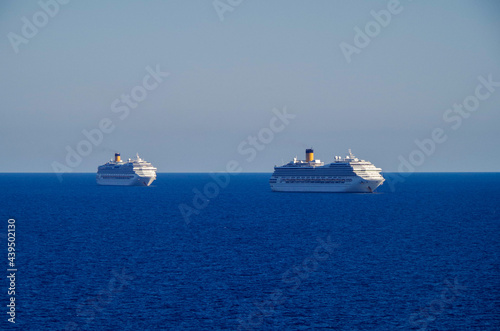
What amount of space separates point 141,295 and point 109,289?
107 inches

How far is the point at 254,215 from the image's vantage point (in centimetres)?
9231

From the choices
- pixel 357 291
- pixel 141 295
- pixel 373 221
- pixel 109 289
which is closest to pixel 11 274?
pixel 109 289

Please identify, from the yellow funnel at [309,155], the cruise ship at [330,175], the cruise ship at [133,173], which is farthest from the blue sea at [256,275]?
the cruise ship at [133,173]

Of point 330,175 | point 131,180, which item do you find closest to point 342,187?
point 330,175

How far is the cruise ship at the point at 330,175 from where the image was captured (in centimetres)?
13538

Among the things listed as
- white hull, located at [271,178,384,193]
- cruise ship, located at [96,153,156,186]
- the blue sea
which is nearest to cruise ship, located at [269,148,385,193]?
white hull, located at [271,178,384,193]

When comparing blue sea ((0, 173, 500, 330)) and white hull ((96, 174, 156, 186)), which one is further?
white hull ((96, 174, 156, 186))

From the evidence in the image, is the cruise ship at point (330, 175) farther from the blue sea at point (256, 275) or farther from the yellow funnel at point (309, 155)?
the blue sea at point (256, 275)

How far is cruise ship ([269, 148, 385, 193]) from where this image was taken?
13538 cm

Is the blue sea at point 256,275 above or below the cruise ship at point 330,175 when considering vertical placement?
below

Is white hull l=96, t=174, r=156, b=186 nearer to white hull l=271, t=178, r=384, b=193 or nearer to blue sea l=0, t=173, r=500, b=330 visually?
white hull l=271, t=178, r=384, b=193

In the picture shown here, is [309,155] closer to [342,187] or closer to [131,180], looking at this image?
[342,187]

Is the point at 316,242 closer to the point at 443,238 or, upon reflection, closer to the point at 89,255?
the point at 443,238

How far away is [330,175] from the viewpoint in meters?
139
